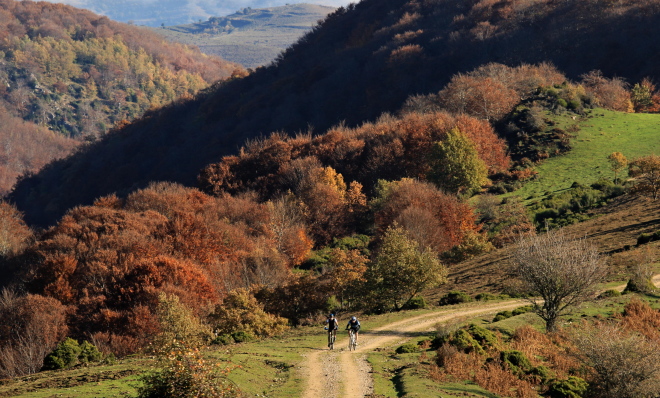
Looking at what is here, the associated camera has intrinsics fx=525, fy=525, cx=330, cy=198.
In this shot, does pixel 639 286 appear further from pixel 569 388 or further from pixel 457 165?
pixel 457 165

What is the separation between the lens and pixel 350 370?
23891 millimetres

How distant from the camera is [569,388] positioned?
871 inches

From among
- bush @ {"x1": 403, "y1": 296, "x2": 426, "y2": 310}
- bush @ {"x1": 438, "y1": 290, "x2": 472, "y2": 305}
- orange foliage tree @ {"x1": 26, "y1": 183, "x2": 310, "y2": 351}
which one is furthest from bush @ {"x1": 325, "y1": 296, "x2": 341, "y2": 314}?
bush @ {"x1": 438, "y1": 290, "x2": 472, "y2": 305}

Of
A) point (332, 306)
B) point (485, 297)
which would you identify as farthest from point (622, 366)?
point (332, 306)

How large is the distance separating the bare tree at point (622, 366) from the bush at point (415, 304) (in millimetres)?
19804

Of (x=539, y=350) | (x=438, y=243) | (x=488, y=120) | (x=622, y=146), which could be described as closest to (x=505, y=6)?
(x=488, y=120)

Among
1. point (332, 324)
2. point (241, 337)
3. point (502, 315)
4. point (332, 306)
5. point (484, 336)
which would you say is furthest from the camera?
point (332, 306)

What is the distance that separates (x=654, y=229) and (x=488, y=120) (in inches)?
2284

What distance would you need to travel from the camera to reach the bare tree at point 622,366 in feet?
65.9

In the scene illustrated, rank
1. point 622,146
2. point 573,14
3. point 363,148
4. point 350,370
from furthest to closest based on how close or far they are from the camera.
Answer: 1. point 573,14
2. point 363,148
3. point 622,146
4. point 350,370

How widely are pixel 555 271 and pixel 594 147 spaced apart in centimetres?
6641

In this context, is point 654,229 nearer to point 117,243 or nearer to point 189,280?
point 189,280

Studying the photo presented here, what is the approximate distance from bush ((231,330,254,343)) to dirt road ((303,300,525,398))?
8250mm

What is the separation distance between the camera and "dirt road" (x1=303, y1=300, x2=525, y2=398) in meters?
21.2
